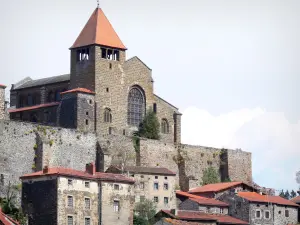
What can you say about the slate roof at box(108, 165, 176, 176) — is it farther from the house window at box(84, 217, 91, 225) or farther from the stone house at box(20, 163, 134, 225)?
the house window at box(84, 217, 91, 225)

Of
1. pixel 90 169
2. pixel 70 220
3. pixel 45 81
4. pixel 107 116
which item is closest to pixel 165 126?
pixel 107 116

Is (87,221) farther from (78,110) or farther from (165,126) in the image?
(165,126)

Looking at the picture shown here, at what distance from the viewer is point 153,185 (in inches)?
5330

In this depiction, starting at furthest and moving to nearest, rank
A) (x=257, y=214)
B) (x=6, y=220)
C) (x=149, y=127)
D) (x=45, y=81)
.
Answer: (x=45, y=81)
(x=149, y=127)
(x=257, y=214)
(x=6, y=220)

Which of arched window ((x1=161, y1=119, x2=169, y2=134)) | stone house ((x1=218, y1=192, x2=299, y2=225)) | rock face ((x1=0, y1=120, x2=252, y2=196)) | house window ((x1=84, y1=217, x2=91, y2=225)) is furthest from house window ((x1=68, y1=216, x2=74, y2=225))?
arched window ((x1=161, y1=119, x2=169, y2=134))

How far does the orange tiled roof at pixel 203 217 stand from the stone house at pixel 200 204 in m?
1.09

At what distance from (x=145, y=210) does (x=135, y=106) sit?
21.9 metres

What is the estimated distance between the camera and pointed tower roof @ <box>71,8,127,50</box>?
145 m

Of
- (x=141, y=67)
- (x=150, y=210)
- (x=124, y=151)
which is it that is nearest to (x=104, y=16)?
(x=141, y=67)

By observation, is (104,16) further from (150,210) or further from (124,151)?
(150,210)

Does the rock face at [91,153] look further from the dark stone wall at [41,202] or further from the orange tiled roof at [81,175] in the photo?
the dark stone wall at [41,202]

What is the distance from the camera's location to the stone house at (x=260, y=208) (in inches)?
5408

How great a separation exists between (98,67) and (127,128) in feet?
26.2

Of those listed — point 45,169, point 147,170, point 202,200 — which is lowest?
point 202,200
